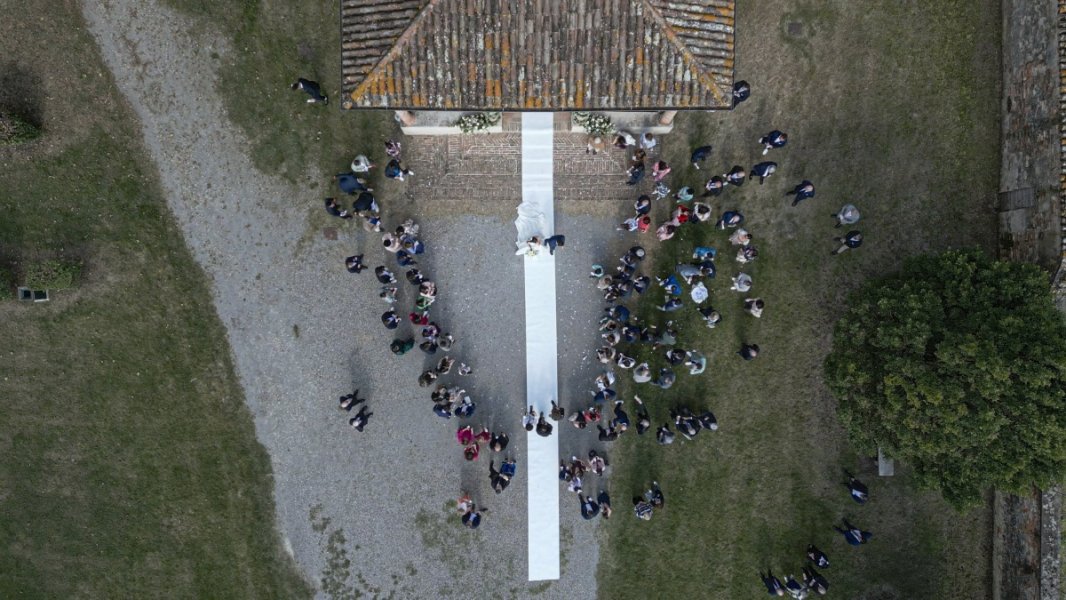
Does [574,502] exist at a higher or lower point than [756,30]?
lower

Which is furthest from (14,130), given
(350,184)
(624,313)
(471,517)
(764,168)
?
(764,168)

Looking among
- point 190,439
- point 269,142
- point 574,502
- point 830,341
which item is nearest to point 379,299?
point 269,142

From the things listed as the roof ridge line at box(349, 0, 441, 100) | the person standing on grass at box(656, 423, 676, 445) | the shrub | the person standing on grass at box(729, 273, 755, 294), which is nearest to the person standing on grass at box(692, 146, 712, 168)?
the person standing on grass at box(729, 273, 755, 294)

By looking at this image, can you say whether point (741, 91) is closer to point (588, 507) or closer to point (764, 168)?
point (764, 168)

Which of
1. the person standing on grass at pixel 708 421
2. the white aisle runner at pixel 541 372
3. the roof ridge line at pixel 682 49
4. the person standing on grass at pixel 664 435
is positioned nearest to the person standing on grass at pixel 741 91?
the roof ridge line at pixel 682 49

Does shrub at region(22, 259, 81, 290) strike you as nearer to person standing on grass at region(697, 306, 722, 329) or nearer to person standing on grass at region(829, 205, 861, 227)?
person standing on grass at region(697, 306, 722, 329)

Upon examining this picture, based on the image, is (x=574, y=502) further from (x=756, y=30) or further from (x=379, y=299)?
(x=756, y=30)
